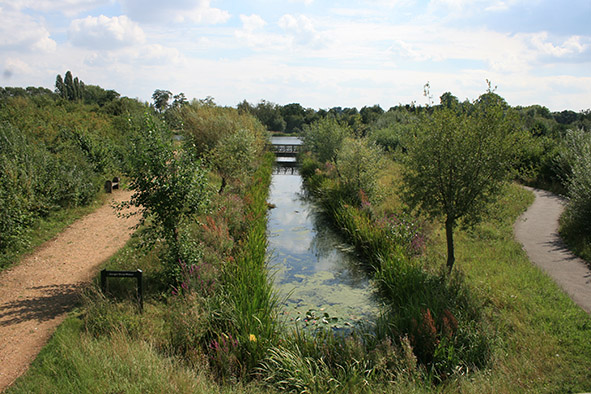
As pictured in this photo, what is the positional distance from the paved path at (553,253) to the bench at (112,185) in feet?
51.9

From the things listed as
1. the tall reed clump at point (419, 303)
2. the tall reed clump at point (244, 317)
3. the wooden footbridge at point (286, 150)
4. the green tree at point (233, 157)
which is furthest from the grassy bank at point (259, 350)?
the wooden footbridge at point (286, 150)

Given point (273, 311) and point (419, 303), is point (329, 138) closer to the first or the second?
point (419, 303)

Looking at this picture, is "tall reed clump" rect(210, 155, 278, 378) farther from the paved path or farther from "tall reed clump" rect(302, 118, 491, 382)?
the paved path

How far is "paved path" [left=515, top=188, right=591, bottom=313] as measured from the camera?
27.1ft

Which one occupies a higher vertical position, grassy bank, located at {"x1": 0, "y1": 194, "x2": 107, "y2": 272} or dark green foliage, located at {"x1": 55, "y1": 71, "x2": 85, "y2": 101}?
dark green foliage, located at {"x1": 55, "y1": 71, "x2": 85, "y2": 101}

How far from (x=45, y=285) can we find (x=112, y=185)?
10.3 m

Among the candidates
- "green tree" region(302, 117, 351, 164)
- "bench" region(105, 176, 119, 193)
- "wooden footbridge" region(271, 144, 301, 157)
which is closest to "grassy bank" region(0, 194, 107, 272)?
"bench" region(105, 176, 119, 193)

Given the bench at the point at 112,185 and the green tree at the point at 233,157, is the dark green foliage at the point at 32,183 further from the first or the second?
the green tree at the point at 233,157

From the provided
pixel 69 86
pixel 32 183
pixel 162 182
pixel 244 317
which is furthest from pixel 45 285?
pixel 69 86

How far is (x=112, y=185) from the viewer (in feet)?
57.4

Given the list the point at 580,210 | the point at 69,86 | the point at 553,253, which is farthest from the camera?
the point at 69,86

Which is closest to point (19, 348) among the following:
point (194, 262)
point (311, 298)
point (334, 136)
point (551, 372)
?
point (194, 262)

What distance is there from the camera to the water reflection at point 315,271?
8703 millimetres

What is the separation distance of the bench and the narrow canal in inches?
280
